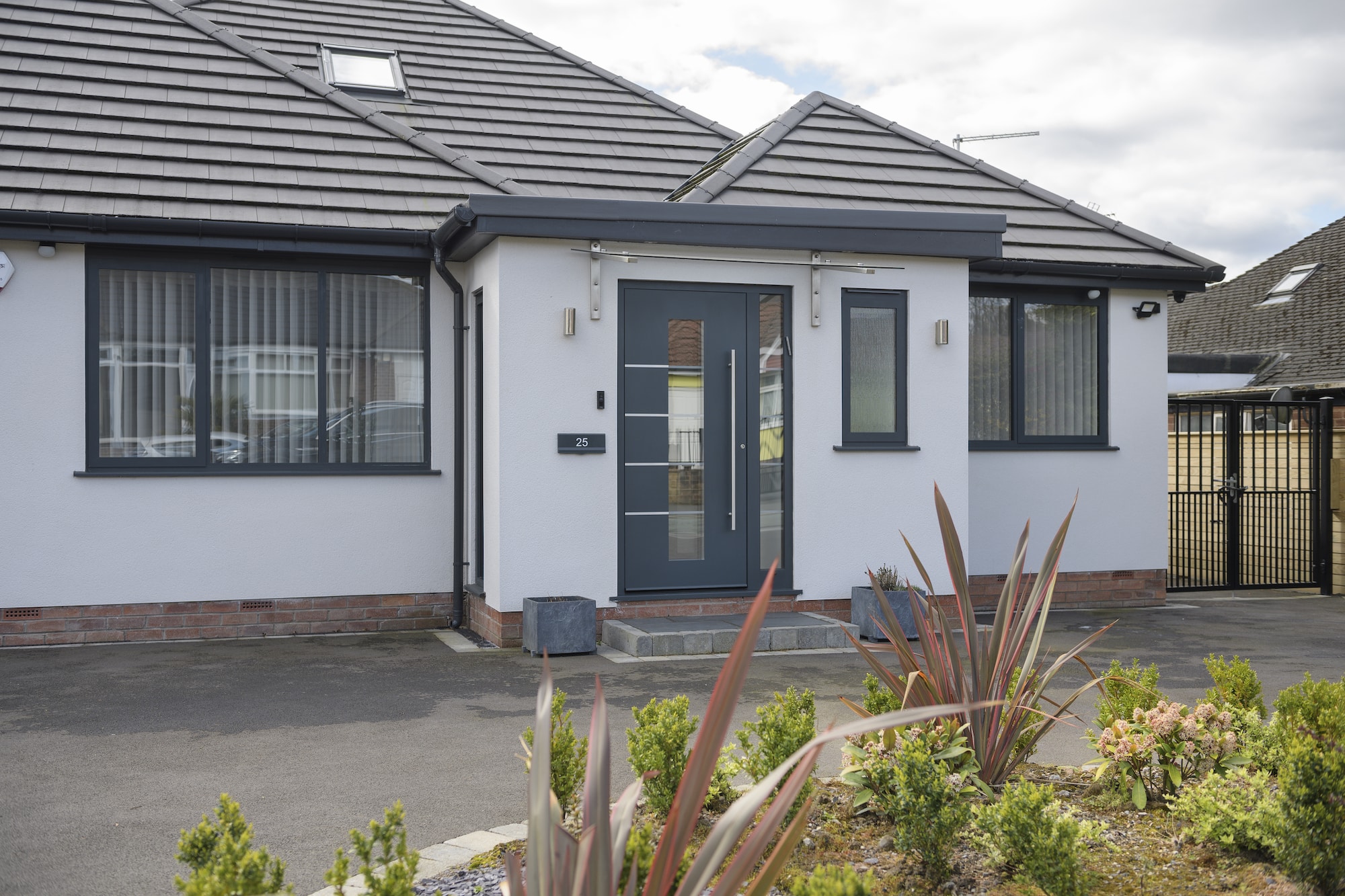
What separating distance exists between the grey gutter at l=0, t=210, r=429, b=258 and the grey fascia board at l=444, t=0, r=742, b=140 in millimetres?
4373

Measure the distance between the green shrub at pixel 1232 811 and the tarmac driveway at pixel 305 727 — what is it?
1662 millimetres

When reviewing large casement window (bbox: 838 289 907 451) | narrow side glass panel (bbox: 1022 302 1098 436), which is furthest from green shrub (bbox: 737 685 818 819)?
narrow side glass panel (bbox: 1022 302 1098 436)

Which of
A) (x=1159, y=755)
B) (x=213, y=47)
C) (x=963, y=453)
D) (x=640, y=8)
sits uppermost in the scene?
(x=640, y=8)

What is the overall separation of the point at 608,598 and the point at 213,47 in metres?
6.52

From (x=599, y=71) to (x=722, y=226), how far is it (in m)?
5.28

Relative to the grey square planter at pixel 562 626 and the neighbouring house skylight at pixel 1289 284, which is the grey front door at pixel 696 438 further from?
the neighbouring house skylight at pixel 1289 284

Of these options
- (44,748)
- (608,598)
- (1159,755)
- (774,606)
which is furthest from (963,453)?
(44,748)

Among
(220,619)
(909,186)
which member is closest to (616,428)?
(220,619)

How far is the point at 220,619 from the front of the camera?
350 inches

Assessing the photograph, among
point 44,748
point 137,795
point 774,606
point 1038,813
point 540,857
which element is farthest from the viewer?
point 774,606

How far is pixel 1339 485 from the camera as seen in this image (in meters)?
12.4

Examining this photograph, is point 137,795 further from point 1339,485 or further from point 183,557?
point 1339,485

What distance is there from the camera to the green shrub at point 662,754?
374 centimetres

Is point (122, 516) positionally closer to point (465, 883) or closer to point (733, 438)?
point (733, 438)
